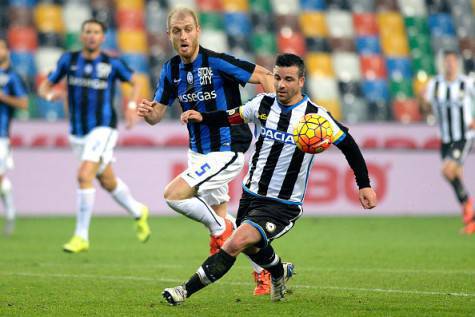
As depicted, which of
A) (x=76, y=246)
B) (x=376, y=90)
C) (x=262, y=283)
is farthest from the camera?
(x=376, y=90)

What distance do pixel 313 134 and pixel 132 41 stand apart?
43.1 feet

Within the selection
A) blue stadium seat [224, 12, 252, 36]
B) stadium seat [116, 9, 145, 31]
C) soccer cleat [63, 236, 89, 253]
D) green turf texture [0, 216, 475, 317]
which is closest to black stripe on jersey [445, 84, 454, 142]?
green turf texture [0, 216, 475, 317]

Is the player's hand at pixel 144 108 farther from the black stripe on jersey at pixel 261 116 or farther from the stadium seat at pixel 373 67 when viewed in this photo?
the stadium seat at pixel 373 67

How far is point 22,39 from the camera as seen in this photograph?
18875 millimetres

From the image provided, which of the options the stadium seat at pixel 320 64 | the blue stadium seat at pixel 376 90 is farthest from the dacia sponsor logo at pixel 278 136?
the stadium seat at pixel 320 64

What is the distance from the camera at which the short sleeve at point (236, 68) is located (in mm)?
8219

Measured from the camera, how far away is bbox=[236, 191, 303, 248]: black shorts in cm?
700

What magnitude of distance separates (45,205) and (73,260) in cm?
638

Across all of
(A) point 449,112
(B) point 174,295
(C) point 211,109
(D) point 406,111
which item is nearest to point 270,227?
(B) point 174,295

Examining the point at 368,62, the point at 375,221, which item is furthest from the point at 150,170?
the point at 368,62

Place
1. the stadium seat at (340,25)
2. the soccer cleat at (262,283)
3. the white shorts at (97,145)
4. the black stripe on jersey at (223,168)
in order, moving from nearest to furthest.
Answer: the soccer cleat at (262,283) < the black stripe on jersey at (223,168) < the white shorts at (97,145) < the stadium seat at (340,25)

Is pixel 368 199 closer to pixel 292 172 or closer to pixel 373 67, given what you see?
pixel 292 172

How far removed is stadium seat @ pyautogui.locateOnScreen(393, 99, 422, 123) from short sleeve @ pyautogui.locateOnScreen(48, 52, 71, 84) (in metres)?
8.55

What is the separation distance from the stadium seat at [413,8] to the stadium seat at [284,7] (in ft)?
6.58
